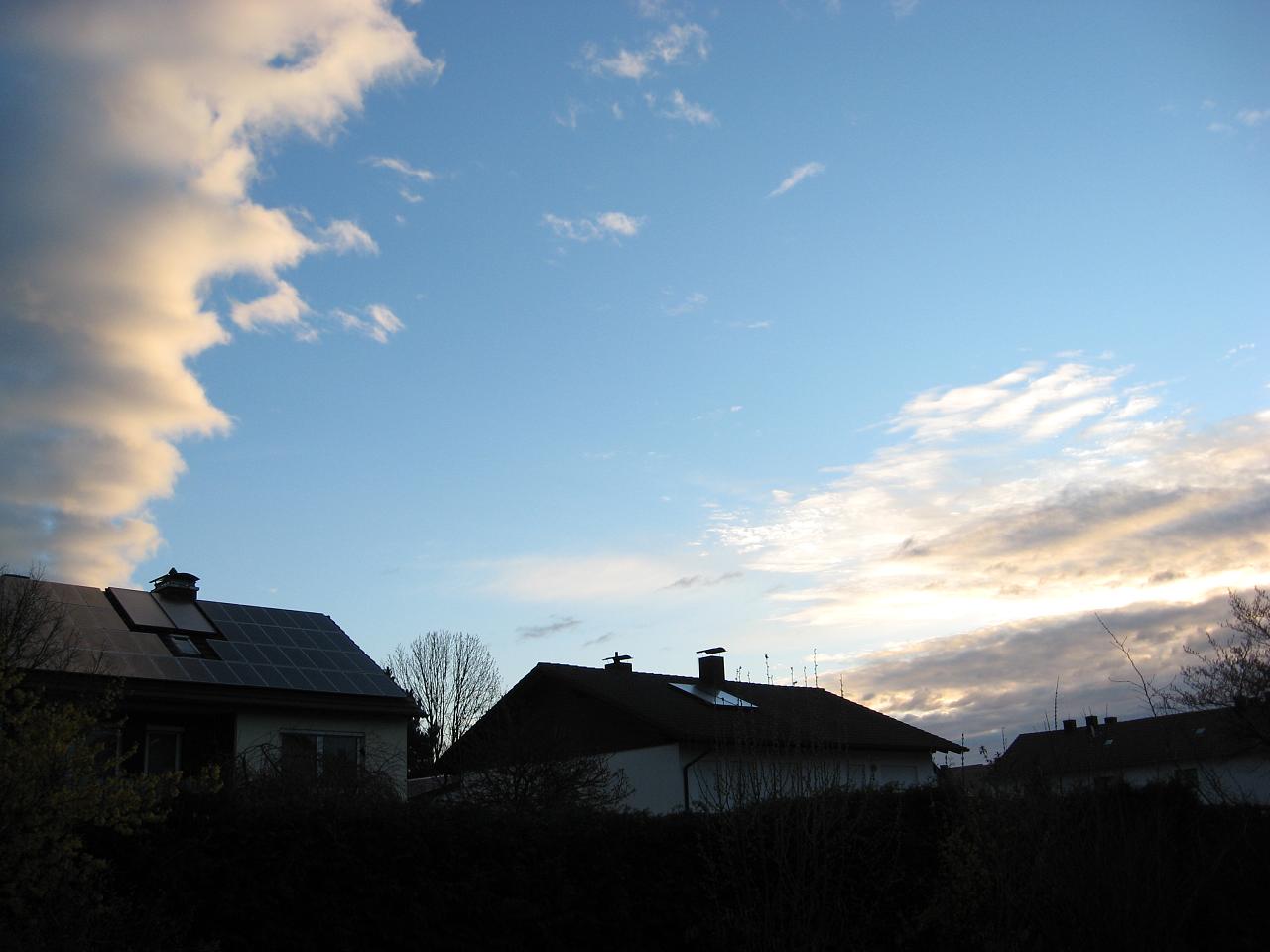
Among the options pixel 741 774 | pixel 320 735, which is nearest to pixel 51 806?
pixel 741 774

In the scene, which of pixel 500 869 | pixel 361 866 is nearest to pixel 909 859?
pixel 500 869

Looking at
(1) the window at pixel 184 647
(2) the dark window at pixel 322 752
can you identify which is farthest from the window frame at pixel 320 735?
(1) the window at pixel 184 647

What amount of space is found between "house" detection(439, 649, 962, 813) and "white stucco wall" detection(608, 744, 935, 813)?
4 centimetres

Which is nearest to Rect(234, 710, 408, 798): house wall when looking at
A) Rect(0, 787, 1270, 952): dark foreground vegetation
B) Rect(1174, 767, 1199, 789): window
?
Rect(0, 787, 1270, 952): dark foreground vegetation

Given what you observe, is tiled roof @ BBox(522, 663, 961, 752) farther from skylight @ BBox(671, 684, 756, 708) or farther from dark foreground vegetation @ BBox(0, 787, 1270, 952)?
dark foreground vegetation @ BBox(0, 787, 1270, 952)

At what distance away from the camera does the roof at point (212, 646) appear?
17.9m

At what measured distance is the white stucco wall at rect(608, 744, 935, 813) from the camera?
10.4 meters

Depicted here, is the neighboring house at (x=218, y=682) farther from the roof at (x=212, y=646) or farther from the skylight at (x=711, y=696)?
the skylight at (x=711, y=696)

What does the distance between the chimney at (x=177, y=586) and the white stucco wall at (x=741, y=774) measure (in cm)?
914

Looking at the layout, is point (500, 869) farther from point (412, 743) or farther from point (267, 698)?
point (412, 743)

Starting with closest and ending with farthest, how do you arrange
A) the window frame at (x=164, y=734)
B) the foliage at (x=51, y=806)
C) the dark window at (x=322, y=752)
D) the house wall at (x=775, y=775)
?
the foliage at (x=51, y=806) → the house wall at (x=775, y=775) → the dark window at (x=322, y=752) → the window frame at (x=164, y=734)

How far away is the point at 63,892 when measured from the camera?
7.06 metres

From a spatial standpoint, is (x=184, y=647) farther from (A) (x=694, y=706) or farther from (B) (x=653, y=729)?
(A) (x=694, y=706)

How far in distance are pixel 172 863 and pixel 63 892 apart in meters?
1.05
